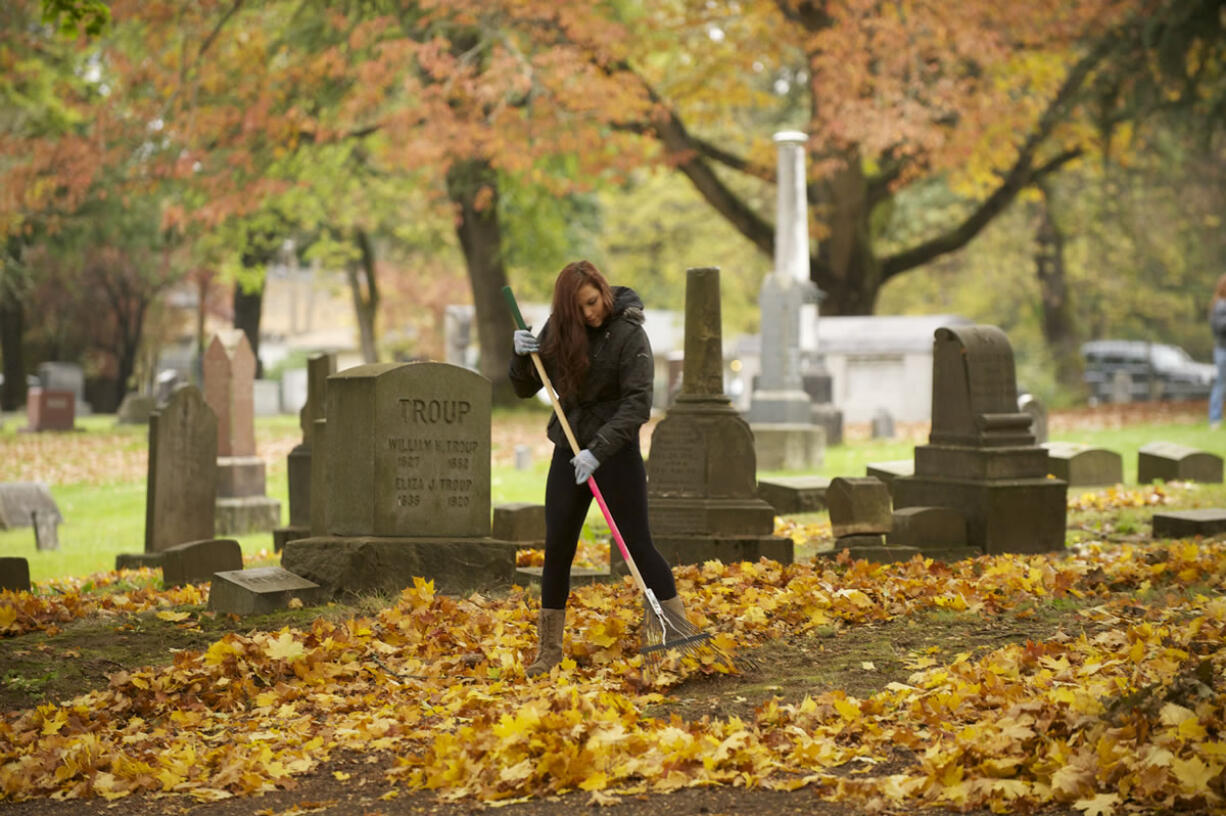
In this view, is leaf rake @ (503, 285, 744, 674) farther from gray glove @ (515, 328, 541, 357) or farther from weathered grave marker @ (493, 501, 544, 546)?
weathered grave marker @ (493, 501, 544, 546)

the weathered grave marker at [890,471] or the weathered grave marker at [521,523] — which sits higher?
the weathered grave marker at [890,471]

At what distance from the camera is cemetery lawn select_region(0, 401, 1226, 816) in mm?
4914

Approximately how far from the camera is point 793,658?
6918mm

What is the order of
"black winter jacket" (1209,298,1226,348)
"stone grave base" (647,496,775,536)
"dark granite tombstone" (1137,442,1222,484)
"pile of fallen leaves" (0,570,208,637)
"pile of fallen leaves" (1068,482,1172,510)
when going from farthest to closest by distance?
1. "black winter jacket" (1209,298,1226,348)
2. "dark granite tombstone" (1137,442,1222,484)
3. "pile of fallen leaves" (1068,482,1172,510)
4. "stone grave base" (647,496,775,536)
5. "pile of fallen leaves" (0,570,208,637)

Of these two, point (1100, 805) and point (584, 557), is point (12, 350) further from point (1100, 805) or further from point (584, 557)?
point (1100, 805)

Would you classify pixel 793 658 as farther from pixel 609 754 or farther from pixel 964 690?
pixel 609 754

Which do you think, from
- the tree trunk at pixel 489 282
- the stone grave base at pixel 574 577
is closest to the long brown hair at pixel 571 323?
the stone grave base at pixel 574 577

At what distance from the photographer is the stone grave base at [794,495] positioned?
13.7 meters

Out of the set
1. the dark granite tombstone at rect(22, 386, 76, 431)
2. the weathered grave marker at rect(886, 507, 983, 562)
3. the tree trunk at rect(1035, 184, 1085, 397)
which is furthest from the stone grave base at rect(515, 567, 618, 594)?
the tree trunk at rect(1035, 184, 1085, 397)

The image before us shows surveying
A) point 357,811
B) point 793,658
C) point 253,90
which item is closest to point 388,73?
point 253,90

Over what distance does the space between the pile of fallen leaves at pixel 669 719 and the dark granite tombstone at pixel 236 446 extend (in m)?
7.66

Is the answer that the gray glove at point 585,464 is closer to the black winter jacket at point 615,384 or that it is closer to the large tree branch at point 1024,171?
the black winter jacket at point 615,384

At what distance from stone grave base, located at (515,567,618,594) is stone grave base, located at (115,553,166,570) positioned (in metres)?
4.38

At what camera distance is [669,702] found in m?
6.20
